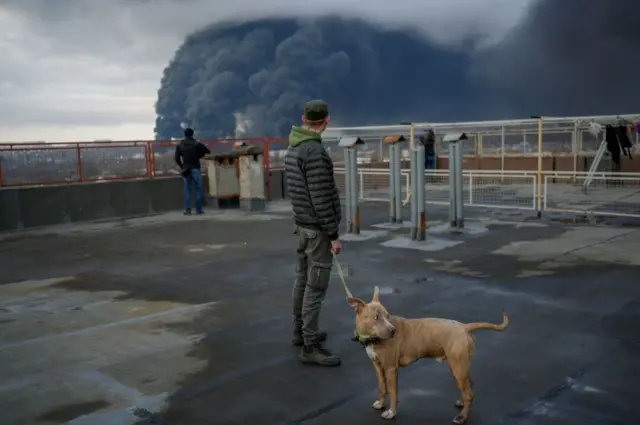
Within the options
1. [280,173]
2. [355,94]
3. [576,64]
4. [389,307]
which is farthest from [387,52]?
[389,307]

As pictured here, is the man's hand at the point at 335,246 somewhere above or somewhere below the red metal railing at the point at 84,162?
below

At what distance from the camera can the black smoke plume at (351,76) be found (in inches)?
2591

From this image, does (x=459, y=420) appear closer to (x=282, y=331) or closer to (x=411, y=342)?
(x=411, y=342)

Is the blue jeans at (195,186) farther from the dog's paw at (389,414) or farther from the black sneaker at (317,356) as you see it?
the dog's paw at (389,414)

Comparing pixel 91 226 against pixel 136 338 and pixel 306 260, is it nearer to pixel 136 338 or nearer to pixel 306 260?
pixel 136 338

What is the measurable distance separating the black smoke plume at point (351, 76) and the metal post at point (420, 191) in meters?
57.0

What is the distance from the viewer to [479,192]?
16.1 metres

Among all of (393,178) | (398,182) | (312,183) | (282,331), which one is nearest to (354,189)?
(398,182)

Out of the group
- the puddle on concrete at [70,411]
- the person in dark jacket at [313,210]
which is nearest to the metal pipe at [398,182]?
the person in dark jacket at [313,210]

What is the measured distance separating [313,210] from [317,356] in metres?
1.18

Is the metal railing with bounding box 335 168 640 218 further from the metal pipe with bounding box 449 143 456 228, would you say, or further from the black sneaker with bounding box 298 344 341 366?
the black sneaker with bounding box 298 344 341 366

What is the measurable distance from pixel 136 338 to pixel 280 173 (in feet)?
44.5

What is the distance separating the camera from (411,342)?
3986 millimetres

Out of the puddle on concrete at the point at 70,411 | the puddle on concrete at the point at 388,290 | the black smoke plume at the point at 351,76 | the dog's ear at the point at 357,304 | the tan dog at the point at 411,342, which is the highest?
the black smoke plume at the point at 351,76
